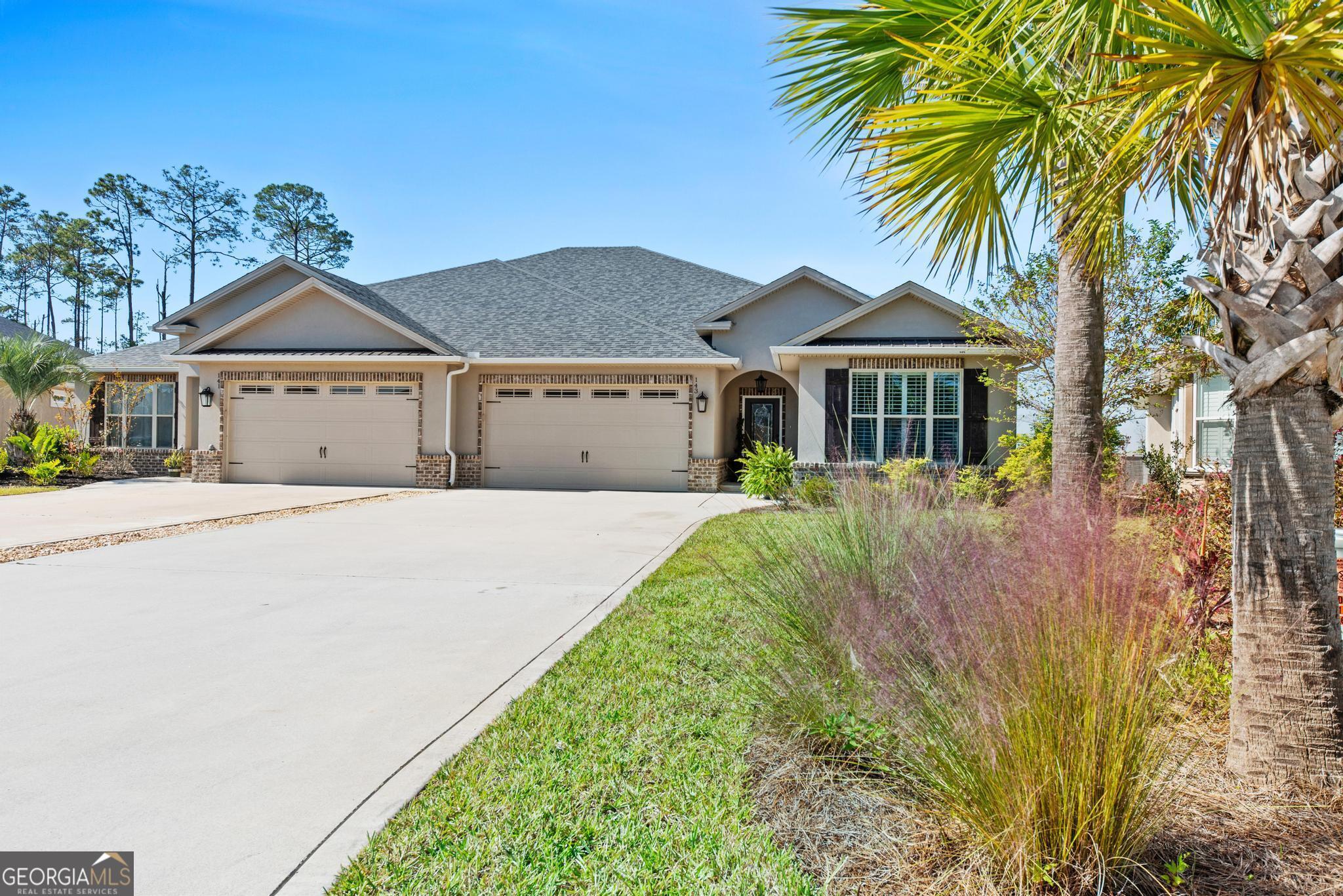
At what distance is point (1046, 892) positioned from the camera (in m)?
2.07

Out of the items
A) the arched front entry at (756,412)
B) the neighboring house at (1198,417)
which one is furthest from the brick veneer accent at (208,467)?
the neighboring house at (1198,417)

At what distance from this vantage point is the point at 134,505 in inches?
513

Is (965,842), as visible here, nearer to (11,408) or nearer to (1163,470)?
(1163,470)

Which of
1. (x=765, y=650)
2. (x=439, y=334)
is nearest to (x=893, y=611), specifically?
(x=765, y=650)

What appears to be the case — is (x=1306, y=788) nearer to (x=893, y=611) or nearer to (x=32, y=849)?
(x=893, y=611)

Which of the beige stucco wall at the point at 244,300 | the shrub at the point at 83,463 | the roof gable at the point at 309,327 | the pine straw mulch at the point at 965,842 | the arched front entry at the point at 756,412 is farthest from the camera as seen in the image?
the beige stucco wall at the point at 244,300

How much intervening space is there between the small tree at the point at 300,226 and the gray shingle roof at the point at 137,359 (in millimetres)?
20613

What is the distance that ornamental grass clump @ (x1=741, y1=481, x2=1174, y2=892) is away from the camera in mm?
2000

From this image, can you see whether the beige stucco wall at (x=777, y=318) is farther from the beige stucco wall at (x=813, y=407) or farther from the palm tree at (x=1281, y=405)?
the palm tree at (x=1281, y=405)

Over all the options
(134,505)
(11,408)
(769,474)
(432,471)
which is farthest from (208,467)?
(769,474)

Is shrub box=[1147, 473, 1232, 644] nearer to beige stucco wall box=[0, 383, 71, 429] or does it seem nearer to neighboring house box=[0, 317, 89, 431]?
neighboring house box=[0, 317, 89, 431]

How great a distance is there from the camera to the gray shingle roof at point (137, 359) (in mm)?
20609

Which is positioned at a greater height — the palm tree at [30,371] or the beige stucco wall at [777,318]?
the beige stucco wall at [777,318]

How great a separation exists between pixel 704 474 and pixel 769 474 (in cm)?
234
